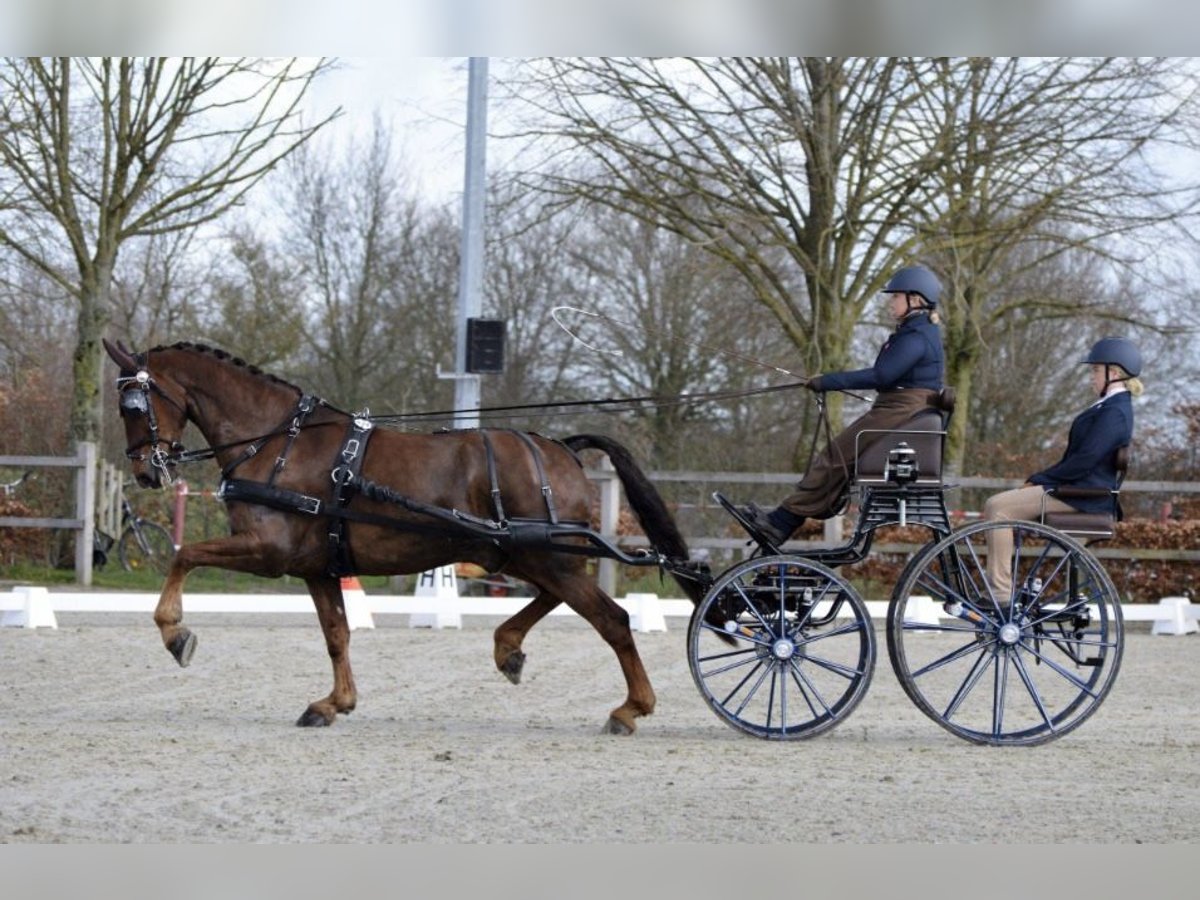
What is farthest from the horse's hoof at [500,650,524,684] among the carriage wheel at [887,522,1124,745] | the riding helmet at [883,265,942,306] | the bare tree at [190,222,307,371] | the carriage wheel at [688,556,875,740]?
the bare tree at [190,222,307,371]

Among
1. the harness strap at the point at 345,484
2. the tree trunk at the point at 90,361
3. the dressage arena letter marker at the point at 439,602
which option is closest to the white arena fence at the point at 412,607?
the dressage arena letter marker at the point at 439,602

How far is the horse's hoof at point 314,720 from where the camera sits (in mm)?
8359

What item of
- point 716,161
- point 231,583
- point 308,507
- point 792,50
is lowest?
point 231,583

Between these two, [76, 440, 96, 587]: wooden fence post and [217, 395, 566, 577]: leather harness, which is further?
[76, 440, 96, 587]: wooden fence post

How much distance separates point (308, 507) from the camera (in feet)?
26.8

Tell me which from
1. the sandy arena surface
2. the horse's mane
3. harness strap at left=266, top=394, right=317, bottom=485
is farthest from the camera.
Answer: the horse's mane

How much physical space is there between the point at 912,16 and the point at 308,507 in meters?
3.65

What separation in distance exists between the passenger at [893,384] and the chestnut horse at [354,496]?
0.84 meters

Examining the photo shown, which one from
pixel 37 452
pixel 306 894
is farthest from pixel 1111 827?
pixel 37 452

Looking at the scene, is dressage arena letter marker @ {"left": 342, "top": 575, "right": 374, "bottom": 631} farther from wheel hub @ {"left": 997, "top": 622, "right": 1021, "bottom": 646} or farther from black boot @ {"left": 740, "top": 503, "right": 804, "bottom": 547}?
wheel hub @ {"left": 997, "top": 622, "right": 1021, "bottom": 646}

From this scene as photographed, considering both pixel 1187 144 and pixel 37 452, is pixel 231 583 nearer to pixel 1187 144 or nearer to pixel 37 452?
pixel 37 452

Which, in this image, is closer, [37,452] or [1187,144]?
[1187,144]

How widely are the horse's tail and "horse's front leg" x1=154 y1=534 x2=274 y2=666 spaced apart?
1.67m

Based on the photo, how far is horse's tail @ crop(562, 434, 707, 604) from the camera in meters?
8.45
